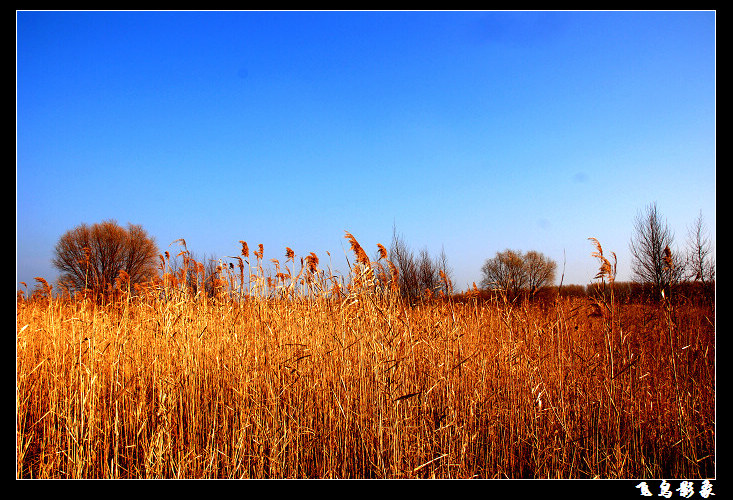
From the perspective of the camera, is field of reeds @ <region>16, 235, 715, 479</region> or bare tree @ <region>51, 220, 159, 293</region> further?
bare tree @ <region>51, 220, 159, 293</region>

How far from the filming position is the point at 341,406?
2.81 meters

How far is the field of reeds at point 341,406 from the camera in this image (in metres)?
2.70

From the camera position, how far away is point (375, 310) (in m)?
3.10

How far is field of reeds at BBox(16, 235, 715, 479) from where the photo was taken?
2.70m

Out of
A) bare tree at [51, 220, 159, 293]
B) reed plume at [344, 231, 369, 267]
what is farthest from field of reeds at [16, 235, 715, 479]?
bare tree at [51, 220, 159, 293]

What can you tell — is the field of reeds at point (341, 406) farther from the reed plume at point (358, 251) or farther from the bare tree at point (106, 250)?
the bare tree at point (106, 250)

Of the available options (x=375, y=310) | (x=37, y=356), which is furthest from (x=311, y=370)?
(x=37, y=356)

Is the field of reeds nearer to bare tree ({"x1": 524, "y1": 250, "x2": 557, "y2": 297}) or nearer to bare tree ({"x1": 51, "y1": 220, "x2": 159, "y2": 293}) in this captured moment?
bare tree ({"x1": 524, "y1": 250, "x2": 557, "y2": 297})

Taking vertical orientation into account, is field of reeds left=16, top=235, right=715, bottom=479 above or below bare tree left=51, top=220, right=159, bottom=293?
below

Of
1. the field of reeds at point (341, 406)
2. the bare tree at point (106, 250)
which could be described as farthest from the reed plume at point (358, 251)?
the bare tree at point (106, 250)

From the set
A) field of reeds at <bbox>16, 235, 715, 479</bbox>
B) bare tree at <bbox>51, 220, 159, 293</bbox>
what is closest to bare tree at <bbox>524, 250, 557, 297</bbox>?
field of reeds at <bbox>16, 235, 715, 479</bbox>
